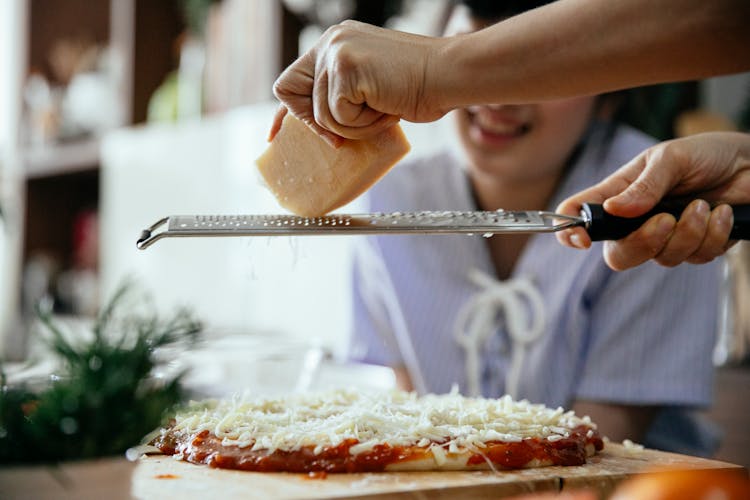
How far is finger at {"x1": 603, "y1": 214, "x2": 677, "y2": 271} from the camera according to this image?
2.52 ft

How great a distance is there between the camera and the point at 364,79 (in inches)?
27.2

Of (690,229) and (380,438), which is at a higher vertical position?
(690,229)

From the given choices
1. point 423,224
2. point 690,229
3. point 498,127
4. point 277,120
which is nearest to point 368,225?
point 423,224

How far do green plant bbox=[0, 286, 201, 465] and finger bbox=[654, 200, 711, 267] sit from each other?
0.47 m

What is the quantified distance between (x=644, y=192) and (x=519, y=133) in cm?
53

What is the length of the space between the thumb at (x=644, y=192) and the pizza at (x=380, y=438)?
7.9 inches

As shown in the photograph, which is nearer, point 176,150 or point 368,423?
point 368,423

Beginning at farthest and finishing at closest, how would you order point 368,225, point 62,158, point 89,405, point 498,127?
point 62,158, point 498,127, point 368,225, point 89,405

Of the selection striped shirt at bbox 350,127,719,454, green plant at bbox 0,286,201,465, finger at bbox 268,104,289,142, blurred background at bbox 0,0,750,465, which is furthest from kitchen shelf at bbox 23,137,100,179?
green plant at bbox 0,286,201,465

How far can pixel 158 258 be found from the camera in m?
2.65

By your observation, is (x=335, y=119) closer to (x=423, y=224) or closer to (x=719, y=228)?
(x=423, y=224)

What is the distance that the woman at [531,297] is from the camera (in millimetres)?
1233

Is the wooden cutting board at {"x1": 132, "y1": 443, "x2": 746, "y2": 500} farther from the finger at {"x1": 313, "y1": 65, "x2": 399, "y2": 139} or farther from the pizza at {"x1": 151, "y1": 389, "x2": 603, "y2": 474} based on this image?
the finger at {"x1": 313, "y1": 65, "x2": 399, "y2": 139}

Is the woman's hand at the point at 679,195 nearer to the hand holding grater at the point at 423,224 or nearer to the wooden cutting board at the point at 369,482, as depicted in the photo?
the hand holding grater at the point at 423,224
